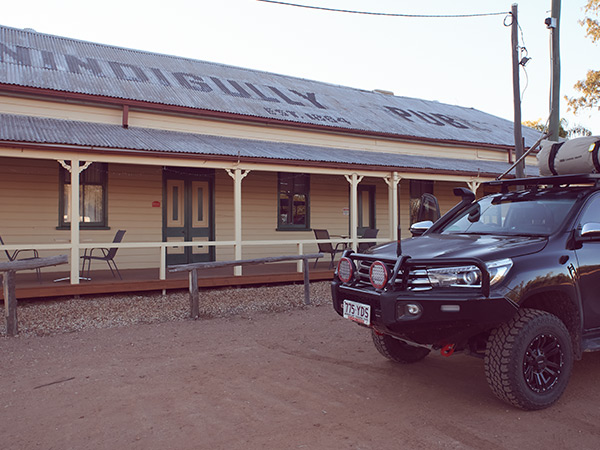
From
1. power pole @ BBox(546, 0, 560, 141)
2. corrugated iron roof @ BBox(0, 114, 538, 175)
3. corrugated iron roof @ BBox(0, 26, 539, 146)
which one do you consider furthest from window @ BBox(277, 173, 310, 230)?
power pole @ BBox(546, 0, 560, 141)

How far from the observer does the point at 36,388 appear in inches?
180

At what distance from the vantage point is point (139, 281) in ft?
31.3

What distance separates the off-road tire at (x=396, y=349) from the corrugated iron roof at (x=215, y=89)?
9.25m

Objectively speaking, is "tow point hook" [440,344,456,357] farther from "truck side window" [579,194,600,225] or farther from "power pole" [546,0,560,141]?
"power pole" [546,0,560,141]

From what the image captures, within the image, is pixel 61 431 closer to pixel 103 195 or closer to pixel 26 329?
pixel 26 329

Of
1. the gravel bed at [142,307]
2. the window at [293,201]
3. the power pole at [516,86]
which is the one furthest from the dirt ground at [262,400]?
the window at [293,201]

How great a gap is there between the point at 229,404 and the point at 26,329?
439 cm

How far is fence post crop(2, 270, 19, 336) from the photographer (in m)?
6.55

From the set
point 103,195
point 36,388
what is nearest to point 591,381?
point 36,388

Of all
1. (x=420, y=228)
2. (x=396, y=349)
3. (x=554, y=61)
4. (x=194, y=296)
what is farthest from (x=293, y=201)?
(x=396, y=349)

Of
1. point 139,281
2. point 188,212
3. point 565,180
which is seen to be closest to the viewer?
point 565,180

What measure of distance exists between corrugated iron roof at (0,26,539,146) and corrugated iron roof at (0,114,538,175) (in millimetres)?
775

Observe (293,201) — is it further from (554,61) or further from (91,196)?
(554,61)

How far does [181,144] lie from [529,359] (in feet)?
28.9
